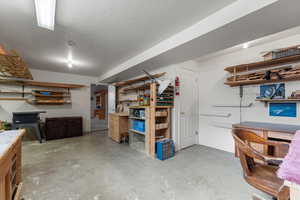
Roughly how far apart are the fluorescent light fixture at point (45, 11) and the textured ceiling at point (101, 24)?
0.14 m

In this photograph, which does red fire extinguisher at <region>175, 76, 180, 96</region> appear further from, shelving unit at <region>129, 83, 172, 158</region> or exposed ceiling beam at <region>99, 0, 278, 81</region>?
exposed ceiling beam at <region>99, 0, 278, 81</region>

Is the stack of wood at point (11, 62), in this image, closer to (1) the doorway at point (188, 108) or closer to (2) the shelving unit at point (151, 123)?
(2) the shelving unit at point (151, 123)

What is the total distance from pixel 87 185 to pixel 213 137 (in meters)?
3.29

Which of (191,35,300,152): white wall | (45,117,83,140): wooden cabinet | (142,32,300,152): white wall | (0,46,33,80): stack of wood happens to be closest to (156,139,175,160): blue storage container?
(142,32,300,152): white wall

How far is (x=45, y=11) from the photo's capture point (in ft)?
5.49

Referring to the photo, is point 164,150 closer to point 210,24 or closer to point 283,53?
point 210,24

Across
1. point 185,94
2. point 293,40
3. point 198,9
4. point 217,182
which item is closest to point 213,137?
point 185,94

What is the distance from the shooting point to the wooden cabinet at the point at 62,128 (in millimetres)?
4402

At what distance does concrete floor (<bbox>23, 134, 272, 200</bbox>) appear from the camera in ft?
5.65

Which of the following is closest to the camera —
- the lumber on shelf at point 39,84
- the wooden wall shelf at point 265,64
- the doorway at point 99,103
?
the wooden wall shelf at point 265,64

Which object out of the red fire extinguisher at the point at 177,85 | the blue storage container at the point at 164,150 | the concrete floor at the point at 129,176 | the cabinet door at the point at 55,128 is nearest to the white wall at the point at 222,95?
the red fire extinguisher at the point at 177,85

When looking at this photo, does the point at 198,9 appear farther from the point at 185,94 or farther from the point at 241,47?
the point at 185,94

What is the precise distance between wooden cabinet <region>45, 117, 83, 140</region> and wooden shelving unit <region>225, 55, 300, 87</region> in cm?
539

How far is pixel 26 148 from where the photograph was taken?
3.58 m
